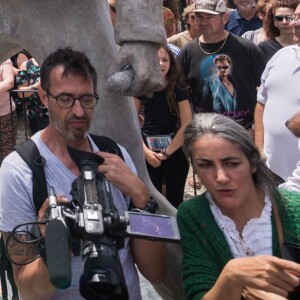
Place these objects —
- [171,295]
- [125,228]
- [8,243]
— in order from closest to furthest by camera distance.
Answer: [125,228] < [8,243] < [171,295]

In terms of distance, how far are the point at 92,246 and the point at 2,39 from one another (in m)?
1.20

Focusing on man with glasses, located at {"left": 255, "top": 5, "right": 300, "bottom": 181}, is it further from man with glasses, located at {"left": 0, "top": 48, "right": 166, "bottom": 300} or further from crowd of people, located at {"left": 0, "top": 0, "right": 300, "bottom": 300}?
man with glasses, located at {"left": 0, "top": 48, "right": 166, "bottom": 300}

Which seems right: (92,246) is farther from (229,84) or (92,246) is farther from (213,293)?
(229,84)

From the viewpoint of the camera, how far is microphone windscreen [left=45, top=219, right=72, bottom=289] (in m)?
1.45

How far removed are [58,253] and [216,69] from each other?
2.60 metres

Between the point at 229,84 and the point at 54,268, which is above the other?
the point at 54,268

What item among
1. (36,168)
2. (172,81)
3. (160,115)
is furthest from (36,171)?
(160,115)

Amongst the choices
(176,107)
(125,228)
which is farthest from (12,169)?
(176,107)

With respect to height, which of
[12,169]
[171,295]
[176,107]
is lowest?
[171,295]

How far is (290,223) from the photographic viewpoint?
187cm

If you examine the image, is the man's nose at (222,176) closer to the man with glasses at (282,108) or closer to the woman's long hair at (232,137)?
the woman's long hair at (232,137)

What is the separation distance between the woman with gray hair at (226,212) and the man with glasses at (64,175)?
140 mm

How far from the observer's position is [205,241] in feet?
6.10

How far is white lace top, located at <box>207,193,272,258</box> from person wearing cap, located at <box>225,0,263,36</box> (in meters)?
4.25
